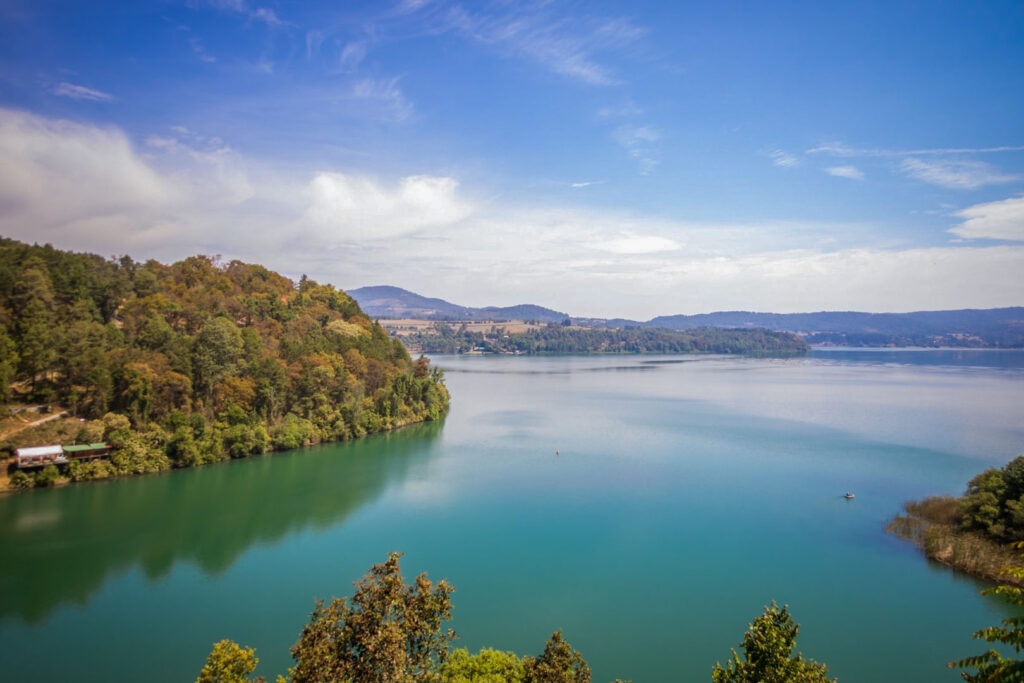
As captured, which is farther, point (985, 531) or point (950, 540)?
point (950, 540)

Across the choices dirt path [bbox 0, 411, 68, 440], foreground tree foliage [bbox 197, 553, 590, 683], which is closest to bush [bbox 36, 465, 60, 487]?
dirt path [bbox 0, 411, 68, 440]

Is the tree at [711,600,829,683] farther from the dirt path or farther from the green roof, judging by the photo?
the dirt path

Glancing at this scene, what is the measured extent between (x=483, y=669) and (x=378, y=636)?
3.71 metres

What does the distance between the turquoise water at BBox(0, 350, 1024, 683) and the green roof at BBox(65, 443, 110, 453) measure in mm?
1979

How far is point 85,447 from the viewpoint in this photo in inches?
1047

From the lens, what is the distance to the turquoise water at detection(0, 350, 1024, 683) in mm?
14766

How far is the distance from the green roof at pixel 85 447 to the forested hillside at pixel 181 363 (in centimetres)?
44

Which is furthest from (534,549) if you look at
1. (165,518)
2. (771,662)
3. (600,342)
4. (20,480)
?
(600,342)

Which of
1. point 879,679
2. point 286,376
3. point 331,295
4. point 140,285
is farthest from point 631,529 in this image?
point 331,295

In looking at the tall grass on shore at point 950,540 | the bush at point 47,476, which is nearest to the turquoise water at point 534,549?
the bush at point 47,476

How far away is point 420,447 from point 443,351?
407 feet

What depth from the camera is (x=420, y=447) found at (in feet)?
123

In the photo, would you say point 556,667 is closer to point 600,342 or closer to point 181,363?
point 181,363

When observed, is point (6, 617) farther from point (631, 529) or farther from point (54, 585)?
point (631, 529)
